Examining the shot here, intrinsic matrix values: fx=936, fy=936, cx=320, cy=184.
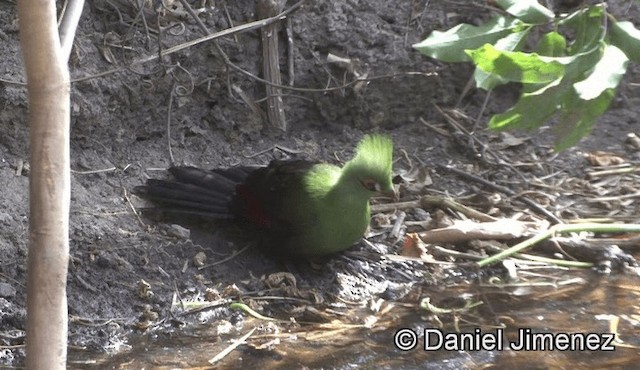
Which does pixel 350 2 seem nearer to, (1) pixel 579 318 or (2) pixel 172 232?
(2) pixel 172 232

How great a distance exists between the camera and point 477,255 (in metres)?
4.56

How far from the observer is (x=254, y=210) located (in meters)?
4.55

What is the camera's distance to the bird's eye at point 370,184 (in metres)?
4.40

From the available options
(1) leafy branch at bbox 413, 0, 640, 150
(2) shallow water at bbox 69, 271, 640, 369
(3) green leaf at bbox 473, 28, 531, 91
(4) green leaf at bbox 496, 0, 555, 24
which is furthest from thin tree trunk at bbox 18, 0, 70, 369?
(4) green leaf at bbox 496, 0, 555, 24

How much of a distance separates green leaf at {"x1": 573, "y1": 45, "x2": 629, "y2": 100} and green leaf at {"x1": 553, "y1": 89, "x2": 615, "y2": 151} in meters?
0.11

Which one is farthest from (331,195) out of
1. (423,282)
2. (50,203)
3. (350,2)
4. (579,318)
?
(50,203)

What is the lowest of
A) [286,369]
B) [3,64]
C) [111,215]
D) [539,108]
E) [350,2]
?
[286,369]

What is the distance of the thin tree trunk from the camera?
6.65 ft

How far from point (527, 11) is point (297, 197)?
142 cm

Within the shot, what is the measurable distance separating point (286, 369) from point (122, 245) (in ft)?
3.77

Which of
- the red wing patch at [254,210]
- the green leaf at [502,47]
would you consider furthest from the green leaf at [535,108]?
the red wing patch at [254,210]

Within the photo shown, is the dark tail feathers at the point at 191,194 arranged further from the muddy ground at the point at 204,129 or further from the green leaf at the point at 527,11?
the green leaf at the point at 527,11

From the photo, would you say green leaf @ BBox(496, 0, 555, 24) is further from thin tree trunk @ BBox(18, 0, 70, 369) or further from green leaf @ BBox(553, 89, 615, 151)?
thin tree trunk @ BBox(18, 0, 70, 369)

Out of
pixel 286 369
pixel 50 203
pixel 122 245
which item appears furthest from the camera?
pixel 122 245
